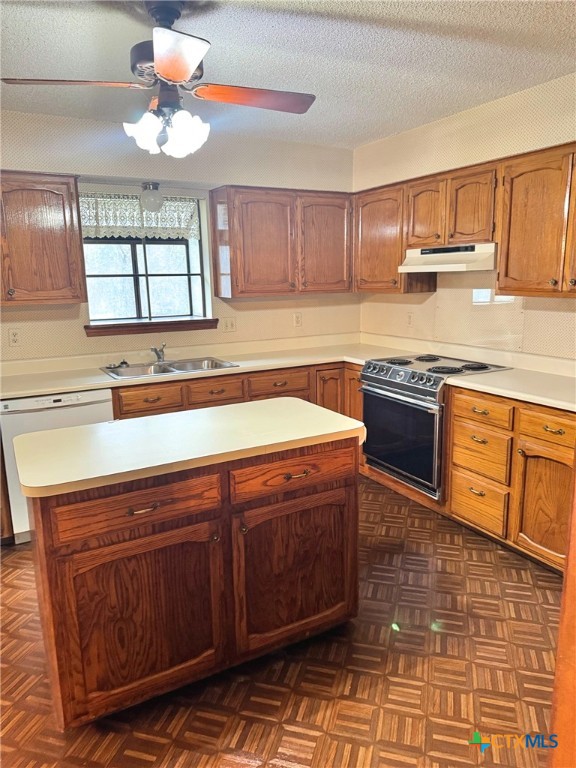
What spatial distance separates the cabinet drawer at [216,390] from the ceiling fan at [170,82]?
1.83 m

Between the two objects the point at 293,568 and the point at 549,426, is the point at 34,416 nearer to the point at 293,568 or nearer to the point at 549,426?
the point at 293,568

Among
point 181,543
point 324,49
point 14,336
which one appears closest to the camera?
point 181,543

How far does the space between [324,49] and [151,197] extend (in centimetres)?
182

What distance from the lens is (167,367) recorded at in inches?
152

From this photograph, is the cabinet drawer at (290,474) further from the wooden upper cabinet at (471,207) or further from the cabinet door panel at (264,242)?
the cabinet door panel at (264,242)

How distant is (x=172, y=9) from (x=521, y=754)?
2.81 meters

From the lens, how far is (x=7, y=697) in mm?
2029

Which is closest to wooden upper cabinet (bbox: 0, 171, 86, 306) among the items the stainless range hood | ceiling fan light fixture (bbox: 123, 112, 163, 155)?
ceiling fan light fixture (bbox: 123, 112, 163, 155)

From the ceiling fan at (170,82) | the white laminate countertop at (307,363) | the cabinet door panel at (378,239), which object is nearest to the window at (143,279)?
the white laminate countertop at (307,363)

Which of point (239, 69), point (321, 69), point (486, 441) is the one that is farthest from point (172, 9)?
point (486, 441)

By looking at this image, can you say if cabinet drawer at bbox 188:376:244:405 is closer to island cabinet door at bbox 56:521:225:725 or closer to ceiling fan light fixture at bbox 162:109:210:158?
island cabinet door at bbox 56:521:225:725

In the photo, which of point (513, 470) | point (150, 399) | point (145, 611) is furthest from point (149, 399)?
point (513, 470)

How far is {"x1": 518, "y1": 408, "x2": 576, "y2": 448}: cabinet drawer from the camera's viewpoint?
8.42 feet

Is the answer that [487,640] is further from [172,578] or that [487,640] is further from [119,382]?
[119,382]
